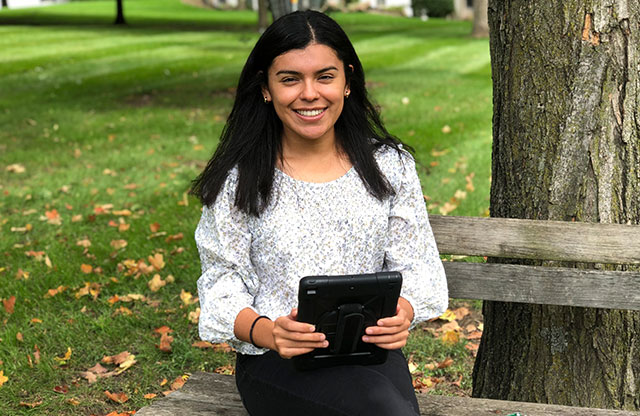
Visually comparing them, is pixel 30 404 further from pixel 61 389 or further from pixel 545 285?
pixel 545 285

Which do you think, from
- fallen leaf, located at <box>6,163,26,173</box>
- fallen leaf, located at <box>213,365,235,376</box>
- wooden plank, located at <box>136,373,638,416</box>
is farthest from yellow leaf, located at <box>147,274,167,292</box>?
fallen leaf, located at <box>6,163,26,173</box>

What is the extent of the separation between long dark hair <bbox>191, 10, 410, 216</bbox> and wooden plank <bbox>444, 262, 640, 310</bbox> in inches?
21.9

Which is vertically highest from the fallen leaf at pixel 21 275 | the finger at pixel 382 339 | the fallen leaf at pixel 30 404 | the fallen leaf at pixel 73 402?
the finger at pixel 382 339

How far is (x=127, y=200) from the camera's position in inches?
281

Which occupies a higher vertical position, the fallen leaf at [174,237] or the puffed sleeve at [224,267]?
the puffed sleeve at [224,267]

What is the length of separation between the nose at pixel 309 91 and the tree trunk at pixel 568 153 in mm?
842

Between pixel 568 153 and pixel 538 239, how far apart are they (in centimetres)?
34

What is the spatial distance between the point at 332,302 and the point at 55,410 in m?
2.10

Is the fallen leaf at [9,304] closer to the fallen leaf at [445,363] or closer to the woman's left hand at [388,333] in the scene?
the fallen leaf at [445,363]

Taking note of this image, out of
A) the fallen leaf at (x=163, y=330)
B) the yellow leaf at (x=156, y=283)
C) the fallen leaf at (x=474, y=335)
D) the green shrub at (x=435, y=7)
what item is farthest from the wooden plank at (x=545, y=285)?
the green shrub at (x=435, y=7)

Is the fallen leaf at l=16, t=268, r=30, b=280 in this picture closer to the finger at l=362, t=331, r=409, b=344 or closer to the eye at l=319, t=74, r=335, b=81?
the eye at l=319, t=74, r=335, b=81

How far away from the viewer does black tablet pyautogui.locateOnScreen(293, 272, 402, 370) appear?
226 centimetres

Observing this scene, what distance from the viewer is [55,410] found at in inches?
150

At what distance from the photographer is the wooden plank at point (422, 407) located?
2.75m
